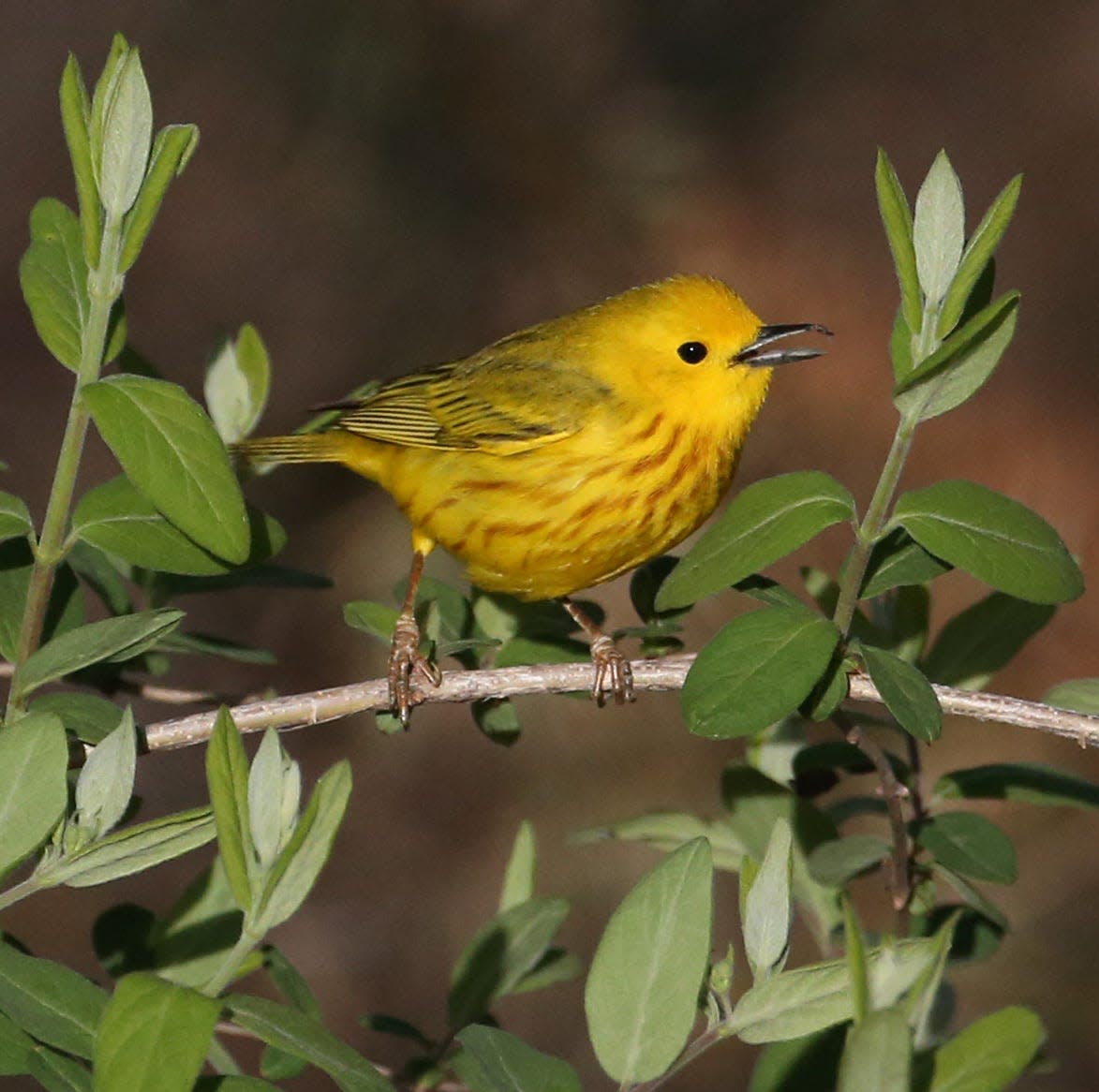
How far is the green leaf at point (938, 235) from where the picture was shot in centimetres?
180

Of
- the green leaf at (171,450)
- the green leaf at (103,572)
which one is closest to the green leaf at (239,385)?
the green leaf at (103,572)

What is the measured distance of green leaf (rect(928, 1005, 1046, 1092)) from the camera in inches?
49.5

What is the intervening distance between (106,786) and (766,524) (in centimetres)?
73

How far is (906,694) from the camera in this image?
6.03 ft

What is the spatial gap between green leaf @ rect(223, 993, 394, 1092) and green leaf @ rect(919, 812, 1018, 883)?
3.17ft

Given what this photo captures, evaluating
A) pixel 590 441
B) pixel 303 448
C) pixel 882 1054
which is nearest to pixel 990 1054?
pixel 882 1054

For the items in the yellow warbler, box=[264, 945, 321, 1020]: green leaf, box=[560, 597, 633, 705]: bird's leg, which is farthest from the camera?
the yellow warbler

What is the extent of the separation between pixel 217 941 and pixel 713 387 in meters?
1.80

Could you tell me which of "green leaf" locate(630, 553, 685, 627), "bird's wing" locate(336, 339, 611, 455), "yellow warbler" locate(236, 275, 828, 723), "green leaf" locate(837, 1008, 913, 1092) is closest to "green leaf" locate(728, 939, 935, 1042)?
"green leaf" locate(837, 1008, 913, 1092)

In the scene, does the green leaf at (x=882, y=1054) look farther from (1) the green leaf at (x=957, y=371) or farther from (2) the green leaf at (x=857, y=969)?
(1) the green leaf at (x=957, y=371)

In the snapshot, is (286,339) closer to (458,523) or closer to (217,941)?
(458,523)

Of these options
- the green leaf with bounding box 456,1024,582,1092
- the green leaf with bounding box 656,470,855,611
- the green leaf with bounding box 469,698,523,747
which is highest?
the green leaf with bounding box 656,470,855,611

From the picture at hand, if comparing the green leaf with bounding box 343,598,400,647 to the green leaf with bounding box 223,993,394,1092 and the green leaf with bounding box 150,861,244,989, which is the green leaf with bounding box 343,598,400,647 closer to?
the green leaf with bounding box 150,861,244,989

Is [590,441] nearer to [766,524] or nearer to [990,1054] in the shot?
[766,524]
